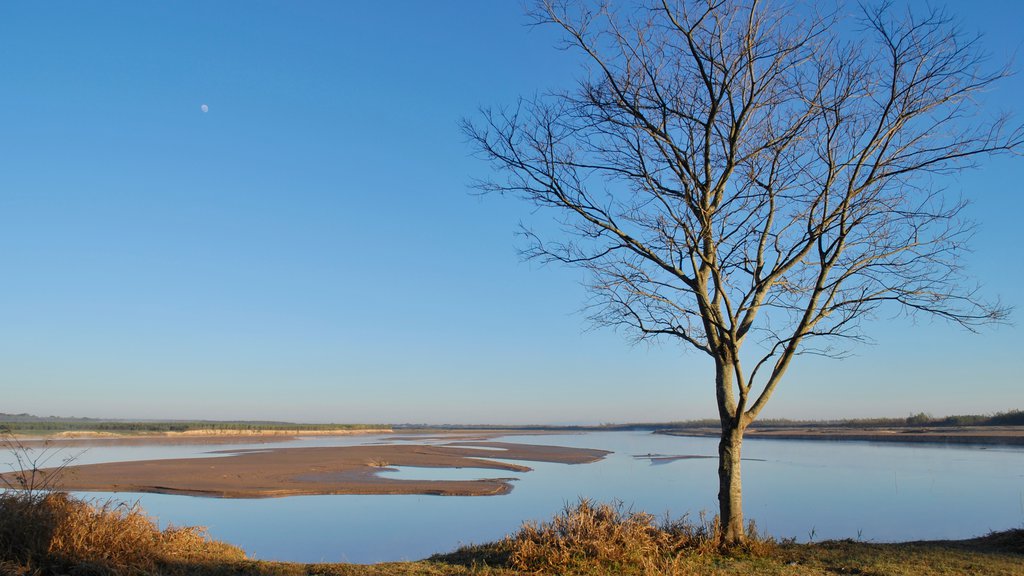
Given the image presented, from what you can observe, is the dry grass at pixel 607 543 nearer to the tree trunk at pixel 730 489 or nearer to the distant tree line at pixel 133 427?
the tree trunk at pixel 730 489

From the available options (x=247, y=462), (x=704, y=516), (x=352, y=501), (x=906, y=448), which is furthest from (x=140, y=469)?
(x=906, y=448)

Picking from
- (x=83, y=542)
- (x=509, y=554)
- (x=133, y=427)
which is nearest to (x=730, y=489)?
(x=509, y=554)

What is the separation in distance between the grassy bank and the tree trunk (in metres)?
0.19

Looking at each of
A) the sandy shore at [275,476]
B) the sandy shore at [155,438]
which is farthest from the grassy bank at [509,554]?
the sandy shore at [155,438]

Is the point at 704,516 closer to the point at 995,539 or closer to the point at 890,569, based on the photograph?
the point at 890,569

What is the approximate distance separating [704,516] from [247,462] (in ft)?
88.3

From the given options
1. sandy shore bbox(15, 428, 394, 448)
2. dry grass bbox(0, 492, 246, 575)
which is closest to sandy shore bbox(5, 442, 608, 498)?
dry grass bbox(0, 492, 246, 575)

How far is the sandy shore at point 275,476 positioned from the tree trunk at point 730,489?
1292cm

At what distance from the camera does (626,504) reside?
18.4 m

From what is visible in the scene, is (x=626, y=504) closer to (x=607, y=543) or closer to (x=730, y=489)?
(x=730, y=489)

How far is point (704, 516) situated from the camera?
9516 millimetres

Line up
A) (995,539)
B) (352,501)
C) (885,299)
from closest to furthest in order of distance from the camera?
(885,299)
(995,539)
(352,501)

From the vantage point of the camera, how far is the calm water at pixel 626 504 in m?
14.2

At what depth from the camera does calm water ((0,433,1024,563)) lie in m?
14.2
